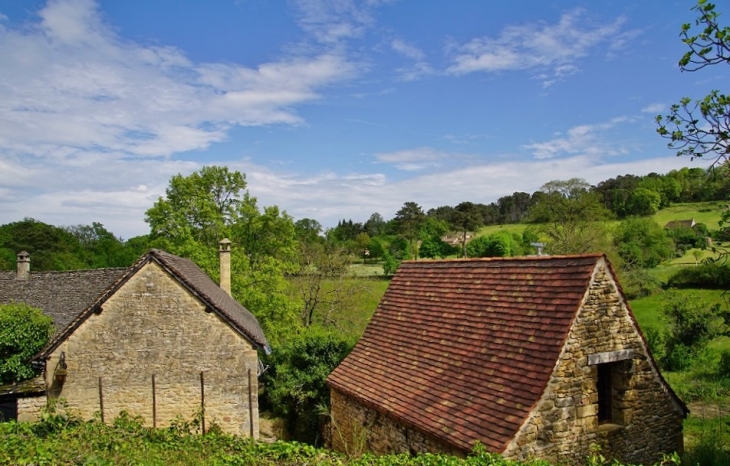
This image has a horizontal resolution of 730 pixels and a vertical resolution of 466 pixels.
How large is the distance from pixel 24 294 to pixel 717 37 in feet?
84.7

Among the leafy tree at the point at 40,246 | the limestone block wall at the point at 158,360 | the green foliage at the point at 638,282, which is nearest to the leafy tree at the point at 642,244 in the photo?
the green foliage at the point at 638,282

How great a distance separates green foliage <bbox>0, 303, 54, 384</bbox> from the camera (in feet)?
45.2

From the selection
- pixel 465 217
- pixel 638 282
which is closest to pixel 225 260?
pixel 638 282

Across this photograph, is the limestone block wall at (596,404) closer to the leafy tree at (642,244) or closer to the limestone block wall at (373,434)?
the limestone block wall at (373,434)

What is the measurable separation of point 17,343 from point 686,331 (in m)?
31.4

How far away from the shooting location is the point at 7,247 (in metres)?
58.1

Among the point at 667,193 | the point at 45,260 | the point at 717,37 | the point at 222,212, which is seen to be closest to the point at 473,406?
the point at 717,37

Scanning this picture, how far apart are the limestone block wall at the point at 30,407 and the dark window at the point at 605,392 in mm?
14458

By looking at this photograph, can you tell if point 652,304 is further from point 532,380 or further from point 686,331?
point 532,380

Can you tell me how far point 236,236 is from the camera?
104 feet

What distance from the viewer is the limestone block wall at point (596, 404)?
8227mm

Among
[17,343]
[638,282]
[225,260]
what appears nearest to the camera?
[17,343]

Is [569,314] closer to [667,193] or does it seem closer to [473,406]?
[473,406]

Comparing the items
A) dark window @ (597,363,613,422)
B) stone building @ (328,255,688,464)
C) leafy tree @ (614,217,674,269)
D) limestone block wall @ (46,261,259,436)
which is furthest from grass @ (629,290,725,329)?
limestone block wall @ (46,261,259,436)
